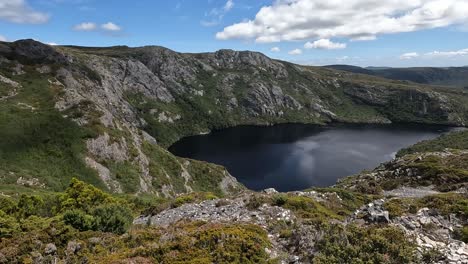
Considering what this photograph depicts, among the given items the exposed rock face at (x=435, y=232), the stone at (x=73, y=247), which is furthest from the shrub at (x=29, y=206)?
the exposed rock face at (x=435, y=232)

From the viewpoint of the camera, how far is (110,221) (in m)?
29.0

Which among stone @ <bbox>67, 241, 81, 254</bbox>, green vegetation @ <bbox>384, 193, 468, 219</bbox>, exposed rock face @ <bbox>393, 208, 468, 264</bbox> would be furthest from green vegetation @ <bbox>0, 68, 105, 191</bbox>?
exposed rock face @ <bbox>393, 208, 468, 264</bbox>

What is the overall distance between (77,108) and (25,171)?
129 ft

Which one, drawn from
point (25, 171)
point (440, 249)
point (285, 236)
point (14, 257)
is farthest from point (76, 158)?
point (440, 249)

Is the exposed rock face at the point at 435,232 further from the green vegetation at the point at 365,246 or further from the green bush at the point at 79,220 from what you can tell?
the green bush at the point at 79,220

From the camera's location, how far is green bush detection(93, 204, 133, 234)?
2859cm

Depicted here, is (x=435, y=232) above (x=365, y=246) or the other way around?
the other way around

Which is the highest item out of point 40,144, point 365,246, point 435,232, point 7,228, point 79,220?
point 365,246

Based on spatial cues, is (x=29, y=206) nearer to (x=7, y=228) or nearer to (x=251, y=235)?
(x=7, y=228)

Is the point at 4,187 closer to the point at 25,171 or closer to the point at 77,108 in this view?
the point at 25,171

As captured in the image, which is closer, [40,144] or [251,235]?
[251,235]

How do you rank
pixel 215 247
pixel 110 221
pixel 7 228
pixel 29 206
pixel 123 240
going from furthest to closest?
pixel 29 206 < pixel 110 221 < pixel 7 228 < pixel 123 240 < pixel 215 247

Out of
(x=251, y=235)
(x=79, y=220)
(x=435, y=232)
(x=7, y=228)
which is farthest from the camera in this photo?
(x=79, y=220)

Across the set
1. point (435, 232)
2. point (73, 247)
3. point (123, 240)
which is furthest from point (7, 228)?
point (435, 232)
